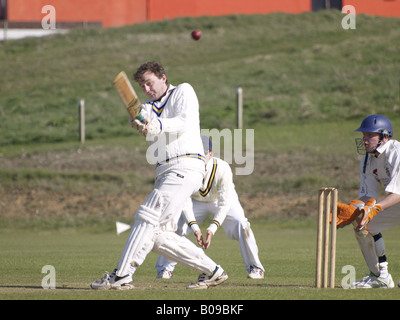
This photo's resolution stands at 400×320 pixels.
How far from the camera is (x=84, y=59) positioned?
39906 millimetres

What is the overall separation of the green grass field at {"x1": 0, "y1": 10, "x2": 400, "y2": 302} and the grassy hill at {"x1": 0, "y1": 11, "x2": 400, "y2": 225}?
0.06 metres

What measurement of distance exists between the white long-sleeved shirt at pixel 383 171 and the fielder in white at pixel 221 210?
1.58m

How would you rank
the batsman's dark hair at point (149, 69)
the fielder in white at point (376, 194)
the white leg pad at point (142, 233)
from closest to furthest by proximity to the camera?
the white leg pad at point (142, 233) < the batsman's dark hair at point (149, 69) < the fielder in white at point (376, 194)

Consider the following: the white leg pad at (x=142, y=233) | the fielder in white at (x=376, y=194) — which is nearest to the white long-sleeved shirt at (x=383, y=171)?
the fielder in white at (x=376, y=194)

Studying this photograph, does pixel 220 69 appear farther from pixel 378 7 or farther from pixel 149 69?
pixel 149 69

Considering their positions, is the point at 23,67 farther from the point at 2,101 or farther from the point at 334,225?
the point at 334,225

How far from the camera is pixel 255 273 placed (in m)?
9.27

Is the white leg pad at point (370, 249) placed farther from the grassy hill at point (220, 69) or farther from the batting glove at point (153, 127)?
the grassy hill at point (220, 69)

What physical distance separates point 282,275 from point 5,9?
38308 millimetres

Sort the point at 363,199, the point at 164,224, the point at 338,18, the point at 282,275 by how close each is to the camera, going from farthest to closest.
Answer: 1. the point at 338,18
2. the point at 282,275
3. the point at 363,199
4. the point at 164,224

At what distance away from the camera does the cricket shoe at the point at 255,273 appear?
9195 millimetres

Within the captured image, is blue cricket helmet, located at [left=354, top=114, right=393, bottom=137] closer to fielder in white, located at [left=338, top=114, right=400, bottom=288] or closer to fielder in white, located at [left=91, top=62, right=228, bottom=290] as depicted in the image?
fielder in white, located at [left=338, top=114, right=400, bottom=288]

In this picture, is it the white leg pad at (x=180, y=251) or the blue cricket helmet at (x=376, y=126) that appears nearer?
the white leg pad at (x=180, y=251)
